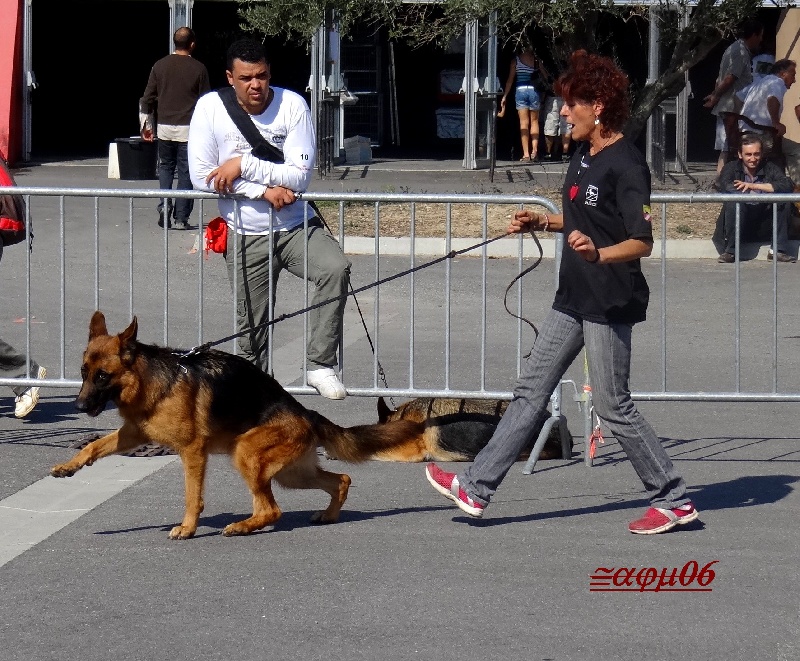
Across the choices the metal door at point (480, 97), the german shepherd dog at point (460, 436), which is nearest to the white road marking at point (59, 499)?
the german shepherd dog at point (460, 436)

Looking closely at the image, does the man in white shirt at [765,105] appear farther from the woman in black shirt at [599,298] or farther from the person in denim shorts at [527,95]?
the woman in black shirt at [599,298]

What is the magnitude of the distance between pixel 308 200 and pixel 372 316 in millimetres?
4171

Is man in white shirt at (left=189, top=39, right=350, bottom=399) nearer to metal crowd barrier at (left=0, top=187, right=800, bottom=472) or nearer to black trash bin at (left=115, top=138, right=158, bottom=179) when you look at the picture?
metal crowd barrier at (left=0, top=187, right=800, bottom=472)

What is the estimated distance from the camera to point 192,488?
18.8ft

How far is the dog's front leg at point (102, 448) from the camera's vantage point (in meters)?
5.63

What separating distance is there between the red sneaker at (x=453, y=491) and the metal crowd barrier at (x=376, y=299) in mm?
1170

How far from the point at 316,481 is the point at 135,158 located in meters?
13.9

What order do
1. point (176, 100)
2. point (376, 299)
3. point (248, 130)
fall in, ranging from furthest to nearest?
point (176, 100) → point (376, 299) → point (248, 130)

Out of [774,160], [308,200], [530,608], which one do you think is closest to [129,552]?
[530,608]

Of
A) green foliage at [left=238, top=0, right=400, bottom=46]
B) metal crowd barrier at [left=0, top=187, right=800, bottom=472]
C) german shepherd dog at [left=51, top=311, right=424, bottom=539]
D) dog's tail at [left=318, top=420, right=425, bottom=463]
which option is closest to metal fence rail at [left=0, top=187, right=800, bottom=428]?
metal crowd barrier at [left=0, top=187, right=800, bottom=472]

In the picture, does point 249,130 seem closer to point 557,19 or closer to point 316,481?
point 316,481

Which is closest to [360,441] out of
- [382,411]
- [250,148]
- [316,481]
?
[316,481]

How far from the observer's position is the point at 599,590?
5.10 m

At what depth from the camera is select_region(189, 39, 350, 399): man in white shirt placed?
6.91 metres
